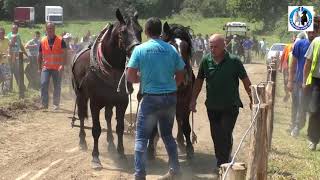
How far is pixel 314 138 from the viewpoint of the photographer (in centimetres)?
977

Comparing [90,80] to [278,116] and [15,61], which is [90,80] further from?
[15,61]

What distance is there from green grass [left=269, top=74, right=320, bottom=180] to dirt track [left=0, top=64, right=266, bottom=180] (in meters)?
0.60

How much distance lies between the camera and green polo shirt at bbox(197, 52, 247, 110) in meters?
7.26

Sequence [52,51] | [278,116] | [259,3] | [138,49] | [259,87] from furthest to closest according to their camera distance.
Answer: [259,3]
[278,116]
[52,51]
[138,49]
[259,87]

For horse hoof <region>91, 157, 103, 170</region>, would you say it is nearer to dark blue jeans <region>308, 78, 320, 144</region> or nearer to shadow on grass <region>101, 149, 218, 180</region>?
shadow on grass <region>101, 149, 218, 180</region>

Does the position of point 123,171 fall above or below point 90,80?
below

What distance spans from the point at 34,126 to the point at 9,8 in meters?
73.3

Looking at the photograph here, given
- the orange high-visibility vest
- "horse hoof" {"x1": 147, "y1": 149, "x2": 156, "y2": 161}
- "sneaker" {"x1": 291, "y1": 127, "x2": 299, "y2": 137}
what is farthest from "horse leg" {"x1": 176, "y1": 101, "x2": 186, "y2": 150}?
the orange high-visibility vest

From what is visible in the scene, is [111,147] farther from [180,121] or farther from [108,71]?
[108,71]

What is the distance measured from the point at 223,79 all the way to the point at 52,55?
7553 mm

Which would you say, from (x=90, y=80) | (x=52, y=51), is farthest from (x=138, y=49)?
(x=52, y=51)

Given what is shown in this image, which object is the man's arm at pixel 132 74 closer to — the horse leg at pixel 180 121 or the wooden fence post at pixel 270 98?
the wooden fence post at pixel 270 98

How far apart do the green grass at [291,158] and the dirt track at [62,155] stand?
60 centimetres

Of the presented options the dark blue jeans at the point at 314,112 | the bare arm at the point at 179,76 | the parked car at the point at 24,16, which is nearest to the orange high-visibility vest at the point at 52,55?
the dark blue jeans at the point at 314,112
